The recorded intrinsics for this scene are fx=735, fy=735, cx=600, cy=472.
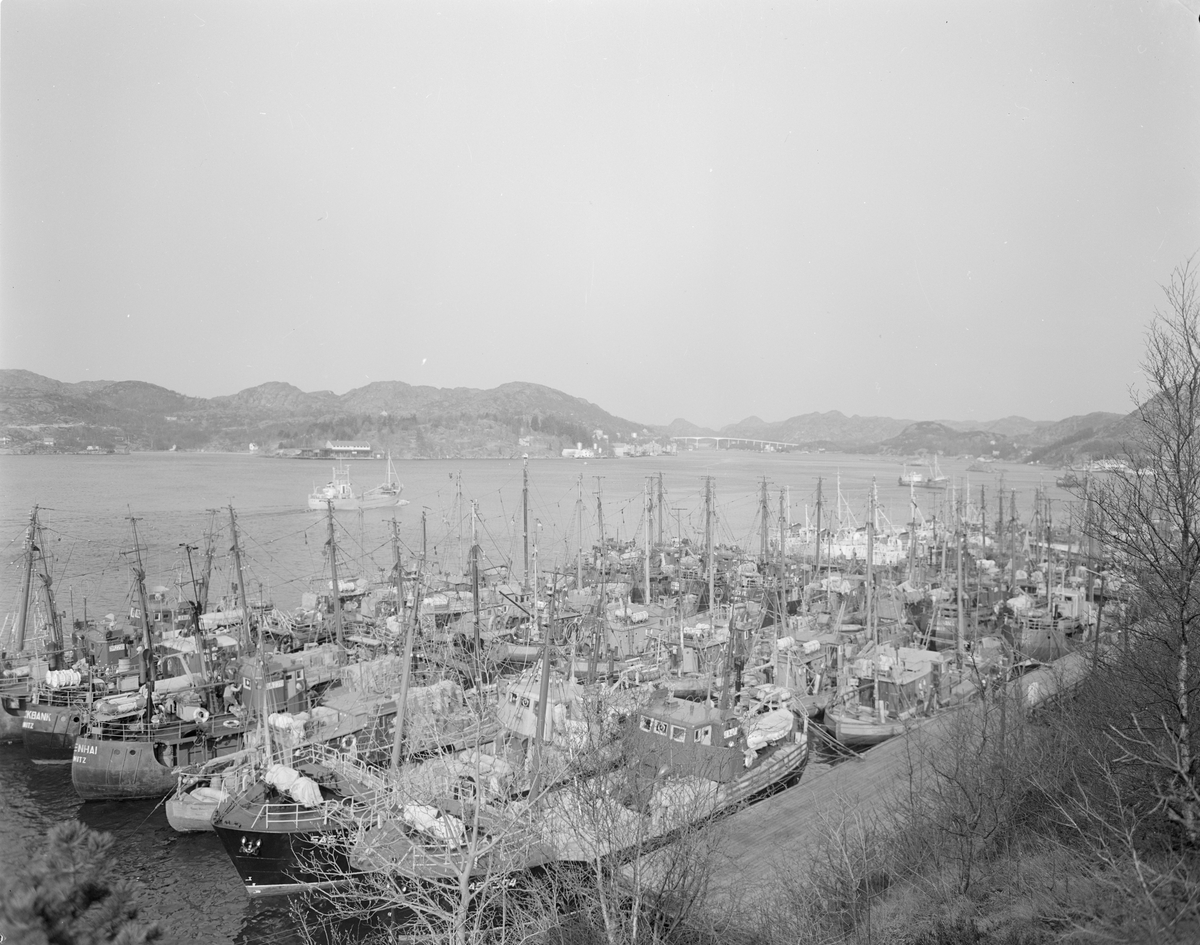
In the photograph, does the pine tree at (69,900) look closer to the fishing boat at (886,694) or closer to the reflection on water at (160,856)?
the reflection on water at (160,856)

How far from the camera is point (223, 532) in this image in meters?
33.8

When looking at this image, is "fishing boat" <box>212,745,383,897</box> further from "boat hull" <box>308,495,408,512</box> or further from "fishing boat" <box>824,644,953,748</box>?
"boat hull" <box>308,495,408,512</box>

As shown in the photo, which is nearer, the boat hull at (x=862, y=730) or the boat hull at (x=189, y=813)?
the boat hull at (x=189, y=813)

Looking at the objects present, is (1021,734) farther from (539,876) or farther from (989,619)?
(989,619)

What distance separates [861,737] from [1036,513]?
71.0 ft

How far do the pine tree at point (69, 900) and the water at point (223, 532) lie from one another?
58 centimetres

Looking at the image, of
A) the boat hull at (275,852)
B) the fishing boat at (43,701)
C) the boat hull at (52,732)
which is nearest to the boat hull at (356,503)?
the fishing boat at (43,701)

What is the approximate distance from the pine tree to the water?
22.7 inches

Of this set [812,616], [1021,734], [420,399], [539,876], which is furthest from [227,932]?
[420,399]

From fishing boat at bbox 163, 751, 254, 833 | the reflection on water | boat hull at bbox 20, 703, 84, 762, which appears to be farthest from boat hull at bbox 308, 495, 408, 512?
fishing boat at bbox 163, 751, 254, 833

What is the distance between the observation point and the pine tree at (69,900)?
2.00m

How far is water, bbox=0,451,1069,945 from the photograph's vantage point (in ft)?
28.6

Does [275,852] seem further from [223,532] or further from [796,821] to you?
[223,532]

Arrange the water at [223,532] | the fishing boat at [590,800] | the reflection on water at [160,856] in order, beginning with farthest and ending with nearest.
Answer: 1. the water at [223,532]
2. the reflection on water at [160,856]
3. the fishing boat at [590,800]
